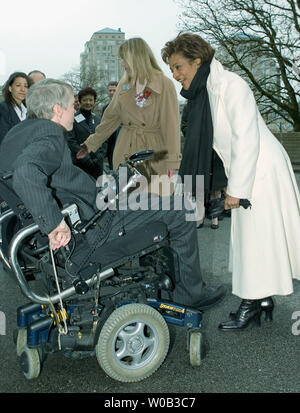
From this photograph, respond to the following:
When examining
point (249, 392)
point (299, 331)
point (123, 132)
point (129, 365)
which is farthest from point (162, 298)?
point (123, 132)

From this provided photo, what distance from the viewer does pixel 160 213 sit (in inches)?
113

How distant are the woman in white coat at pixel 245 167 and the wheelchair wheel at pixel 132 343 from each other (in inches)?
30.7

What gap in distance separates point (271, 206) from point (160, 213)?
78 cm

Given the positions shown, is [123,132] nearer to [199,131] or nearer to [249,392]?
[199,131]

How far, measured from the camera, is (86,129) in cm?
680

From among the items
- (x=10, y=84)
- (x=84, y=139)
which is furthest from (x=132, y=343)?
(x=84, y=139)

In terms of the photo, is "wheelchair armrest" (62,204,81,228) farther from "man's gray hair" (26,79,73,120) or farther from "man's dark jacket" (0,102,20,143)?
"man's dark jacket" (0,102,20,143)

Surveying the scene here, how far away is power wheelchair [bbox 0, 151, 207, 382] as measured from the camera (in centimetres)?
254

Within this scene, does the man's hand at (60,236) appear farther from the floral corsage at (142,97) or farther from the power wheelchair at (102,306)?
the floral corsage at (142,97)

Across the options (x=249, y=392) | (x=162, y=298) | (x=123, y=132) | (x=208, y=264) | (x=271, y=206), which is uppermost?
(x=123, y=132)

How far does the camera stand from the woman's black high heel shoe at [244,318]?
333 cm

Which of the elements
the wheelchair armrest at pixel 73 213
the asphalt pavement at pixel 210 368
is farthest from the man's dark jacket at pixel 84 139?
the wheelchair armrest at pixel 73 213

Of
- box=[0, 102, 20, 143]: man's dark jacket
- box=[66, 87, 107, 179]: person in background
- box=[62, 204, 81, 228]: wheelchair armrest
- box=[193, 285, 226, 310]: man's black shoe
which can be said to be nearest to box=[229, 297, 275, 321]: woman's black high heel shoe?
box=[193, 285, 226, 310]: man's black shoe

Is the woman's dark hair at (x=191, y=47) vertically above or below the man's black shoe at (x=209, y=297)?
above
